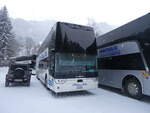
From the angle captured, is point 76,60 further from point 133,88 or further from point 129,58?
point 133,88

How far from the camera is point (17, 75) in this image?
9.19 metres

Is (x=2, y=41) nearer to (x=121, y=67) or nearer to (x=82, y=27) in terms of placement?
(x=82, y=27)

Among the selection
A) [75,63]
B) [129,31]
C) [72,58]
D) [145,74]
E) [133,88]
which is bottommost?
[133,88]

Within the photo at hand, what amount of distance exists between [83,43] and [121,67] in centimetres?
252

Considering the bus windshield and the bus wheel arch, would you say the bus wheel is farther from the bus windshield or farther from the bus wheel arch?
the bus windshield

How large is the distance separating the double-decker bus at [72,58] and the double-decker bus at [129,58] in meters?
1.46

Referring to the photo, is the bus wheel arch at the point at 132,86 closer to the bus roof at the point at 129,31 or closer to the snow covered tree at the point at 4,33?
the bus roof at the point at 129,31

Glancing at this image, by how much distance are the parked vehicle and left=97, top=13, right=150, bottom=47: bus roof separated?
6448 millimetres

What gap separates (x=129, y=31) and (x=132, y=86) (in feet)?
9.19

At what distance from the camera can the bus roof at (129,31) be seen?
5.33 metres

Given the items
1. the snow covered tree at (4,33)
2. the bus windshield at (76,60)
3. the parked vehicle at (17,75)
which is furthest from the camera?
the snow covered tree at (4,33)

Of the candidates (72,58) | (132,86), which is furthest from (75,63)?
(132,86)

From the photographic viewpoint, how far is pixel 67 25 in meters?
6.37

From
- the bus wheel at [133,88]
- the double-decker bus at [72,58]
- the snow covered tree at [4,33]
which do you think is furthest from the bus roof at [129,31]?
the snow covered tree at [4,33]
